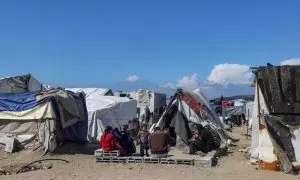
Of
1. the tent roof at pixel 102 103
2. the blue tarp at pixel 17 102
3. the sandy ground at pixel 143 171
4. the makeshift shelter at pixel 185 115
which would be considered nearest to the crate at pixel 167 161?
the sandy ground at pixel 143 171

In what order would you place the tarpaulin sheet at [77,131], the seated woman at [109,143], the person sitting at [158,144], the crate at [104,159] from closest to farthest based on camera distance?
the person sitting at [158,144] < the crate at [104,159] < the seated woman at [109,143] < the tarpaulin sheet at [77,131]

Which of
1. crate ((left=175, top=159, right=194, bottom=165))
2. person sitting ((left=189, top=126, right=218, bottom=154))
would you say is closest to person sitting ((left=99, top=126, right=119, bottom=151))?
crate ((left=175, top=159, right=194, bottom=165))

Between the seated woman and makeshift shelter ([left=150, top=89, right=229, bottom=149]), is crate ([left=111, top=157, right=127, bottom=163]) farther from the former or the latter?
makeshift shelter ([left=150, top=89, right=229, bottom=149])

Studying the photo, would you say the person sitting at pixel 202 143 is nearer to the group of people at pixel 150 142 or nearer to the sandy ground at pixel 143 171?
the group of people at pixel 150 142

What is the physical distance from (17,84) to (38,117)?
7.58m

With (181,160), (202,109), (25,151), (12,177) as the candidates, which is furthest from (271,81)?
(25,151)

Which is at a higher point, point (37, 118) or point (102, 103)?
point (102, 103)

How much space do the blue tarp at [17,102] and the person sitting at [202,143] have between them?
639cm

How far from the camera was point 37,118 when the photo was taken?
18.5 metres

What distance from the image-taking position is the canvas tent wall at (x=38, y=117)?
18.3 meters

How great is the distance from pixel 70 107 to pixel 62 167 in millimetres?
4610

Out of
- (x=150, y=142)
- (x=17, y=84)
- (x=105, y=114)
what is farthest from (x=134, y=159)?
(x=17, y=84)

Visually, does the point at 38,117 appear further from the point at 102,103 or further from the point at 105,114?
the point at 102,103

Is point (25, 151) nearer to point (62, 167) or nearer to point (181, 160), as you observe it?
point (62, 167)
